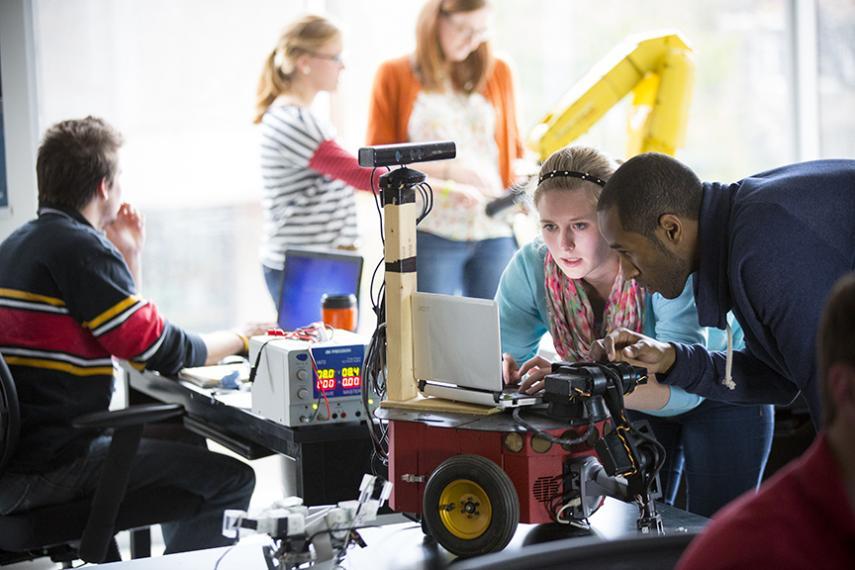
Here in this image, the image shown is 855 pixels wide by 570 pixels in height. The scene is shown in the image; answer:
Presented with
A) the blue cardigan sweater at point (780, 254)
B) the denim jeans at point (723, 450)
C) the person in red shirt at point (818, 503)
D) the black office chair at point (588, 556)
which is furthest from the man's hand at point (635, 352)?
the person in red shirt at point (818, 503)

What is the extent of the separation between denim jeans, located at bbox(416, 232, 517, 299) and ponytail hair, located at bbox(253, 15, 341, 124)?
2.23 feet

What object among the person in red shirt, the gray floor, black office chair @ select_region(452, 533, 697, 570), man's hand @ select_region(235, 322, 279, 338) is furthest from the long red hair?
the person in red shirt

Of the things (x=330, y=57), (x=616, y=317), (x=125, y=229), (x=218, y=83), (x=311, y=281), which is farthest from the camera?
(x=218, y=83)

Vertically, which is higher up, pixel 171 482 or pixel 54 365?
pixel 54 365

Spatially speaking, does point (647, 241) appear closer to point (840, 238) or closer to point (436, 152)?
point (840, 238)

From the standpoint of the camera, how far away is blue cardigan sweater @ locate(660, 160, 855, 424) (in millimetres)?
1586

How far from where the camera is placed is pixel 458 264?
147 inches

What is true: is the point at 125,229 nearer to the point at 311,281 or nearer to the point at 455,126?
the point at 311,281

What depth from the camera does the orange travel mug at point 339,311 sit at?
9.52 feet

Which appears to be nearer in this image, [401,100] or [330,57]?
[330,57]

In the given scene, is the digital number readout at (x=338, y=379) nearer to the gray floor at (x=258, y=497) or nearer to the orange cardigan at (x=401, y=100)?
the gray floor at (x=258, y=497)

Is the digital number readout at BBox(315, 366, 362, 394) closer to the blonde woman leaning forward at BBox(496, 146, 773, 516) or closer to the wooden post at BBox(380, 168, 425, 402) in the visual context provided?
the blonde woman leaning forward at BBox(496, 146, 773, 516)

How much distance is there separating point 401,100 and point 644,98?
0.85m

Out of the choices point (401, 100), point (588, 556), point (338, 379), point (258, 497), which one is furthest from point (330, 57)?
point (588, 556)
